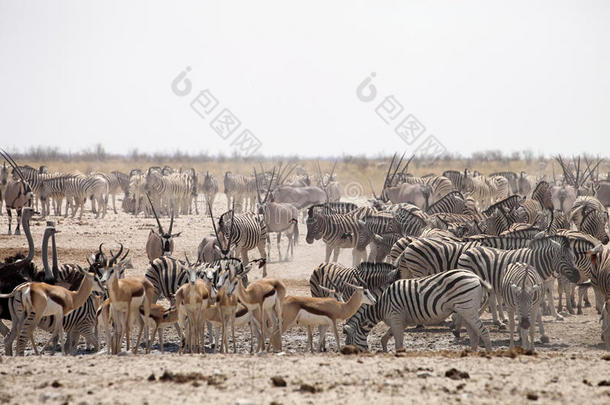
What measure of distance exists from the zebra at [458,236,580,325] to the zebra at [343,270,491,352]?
3.14 feet

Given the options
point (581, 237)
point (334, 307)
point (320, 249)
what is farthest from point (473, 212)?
point (334, 307)

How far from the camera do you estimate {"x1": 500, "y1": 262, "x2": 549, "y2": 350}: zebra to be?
31.3 feet

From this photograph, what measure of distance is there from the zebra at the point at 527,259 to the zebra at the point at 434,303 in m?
0.96

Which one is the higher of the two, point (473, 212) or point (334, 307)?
point (473, 212)

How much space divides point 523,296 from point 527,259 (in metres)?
1.60

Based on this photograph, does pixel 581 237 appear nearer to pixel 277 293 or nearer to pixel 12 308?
pixel 277 293

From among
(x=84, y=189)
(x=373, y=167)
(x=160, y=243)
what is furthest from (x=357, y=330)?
(x=373, y=167)

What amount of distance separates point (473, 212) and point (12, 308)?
11.4 meters

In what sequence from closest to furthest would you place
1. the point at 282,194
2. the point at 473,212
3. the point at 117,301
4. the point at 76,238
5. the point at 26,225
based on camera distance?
the point at 117,301
the point at 26,225
the point at 473,212
the point at 76,238
the point at 282,194

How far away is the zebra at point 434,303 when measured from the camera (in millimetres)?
9242

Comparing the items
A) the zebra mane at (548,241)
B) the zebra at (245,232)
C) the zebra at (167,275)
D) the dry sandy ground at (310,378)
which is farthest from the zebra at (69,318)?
the zebra mane at (548,241)

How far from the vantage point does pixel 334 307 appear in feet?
31.7

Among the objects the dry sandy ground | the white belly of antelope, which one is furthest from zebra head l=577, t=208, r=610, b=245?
the dry sandy ground

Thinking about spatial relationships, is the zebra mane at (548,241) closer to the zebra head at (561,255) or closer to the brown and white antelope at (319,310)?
the zebra head at (561,255)
